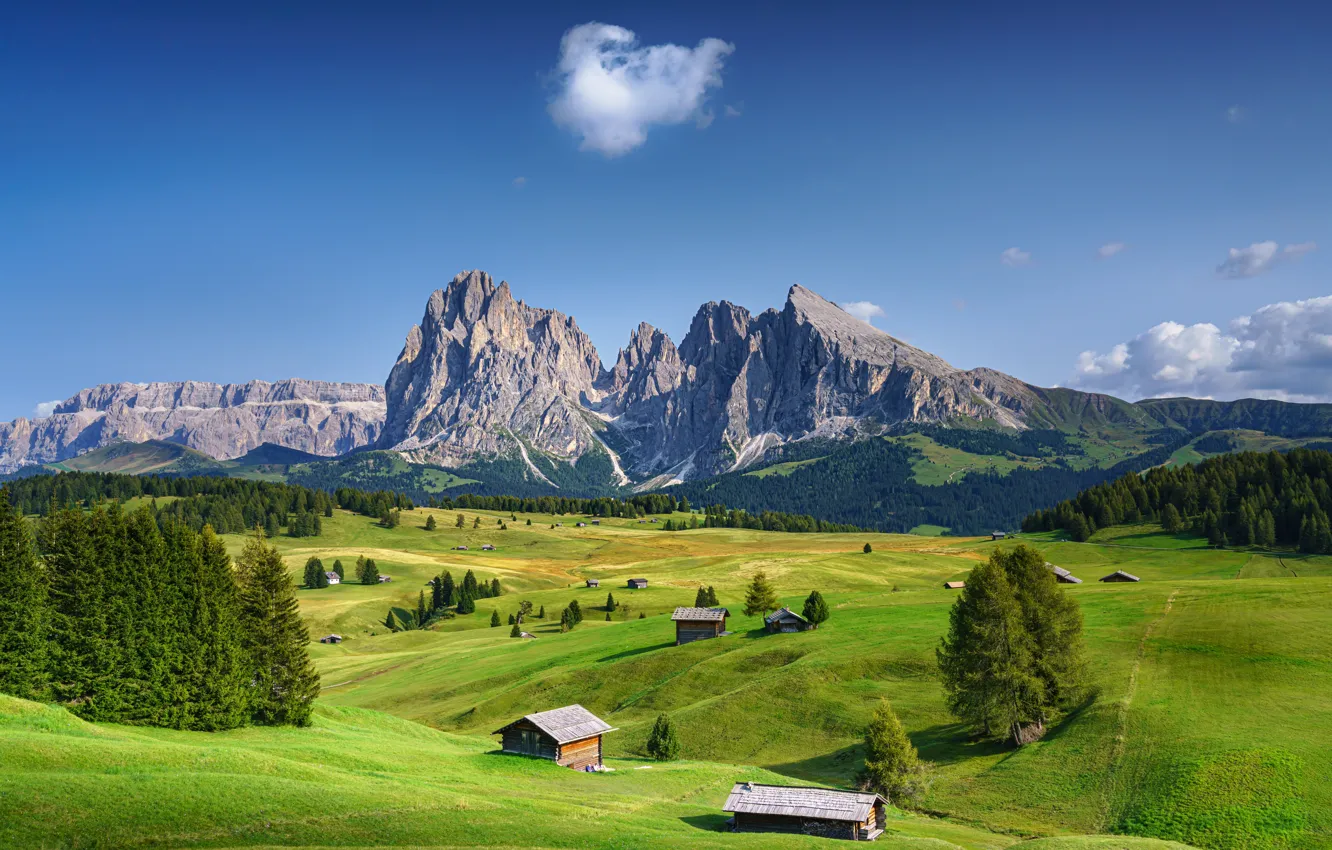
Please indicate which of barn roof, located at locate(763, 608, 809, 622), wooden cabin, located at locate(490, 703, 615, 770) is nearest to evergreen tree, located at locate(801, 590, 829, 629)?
barn roof, located at locate(763, 608, 809, 622)

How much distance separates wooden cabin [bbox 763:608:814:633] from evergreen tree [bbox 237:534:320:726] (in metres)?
53.0

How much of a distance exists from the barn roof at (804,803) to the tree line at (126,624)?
1288 inches

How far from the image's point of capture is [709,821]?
42094 millimetres

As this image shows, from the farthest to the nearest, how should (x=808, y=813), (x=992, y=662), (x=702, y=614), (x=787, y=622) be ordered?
1. (x=702, y=614)
2. (x=787, y=622)
3. (x=992, y=662)
4. (x=808, y=813)

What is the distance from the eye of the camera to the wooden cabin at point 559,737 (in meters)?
54.7

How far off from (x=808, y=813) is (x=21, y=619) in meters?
44.7

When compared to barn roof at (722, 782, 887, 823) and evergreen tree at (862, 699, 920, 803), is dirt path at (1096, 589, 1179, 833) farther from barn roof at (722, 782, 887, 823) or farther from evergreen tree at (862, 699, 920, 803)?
barn roof at (722, 782, 887, 823)

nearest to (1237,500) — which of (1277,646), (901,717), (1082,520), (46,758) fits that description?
(1082,520)

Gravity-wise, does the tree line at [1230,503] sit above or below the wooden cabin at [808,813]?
above

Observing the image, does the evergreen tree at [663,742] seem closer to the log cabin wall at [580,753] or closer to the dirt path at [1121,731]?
the log cabin wall at [580,753]

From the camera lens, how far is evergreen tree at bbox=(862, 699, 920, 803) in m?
52.3

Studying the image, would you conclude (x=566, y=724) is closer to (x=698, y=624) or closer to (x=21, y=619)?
(x=21, y=619)

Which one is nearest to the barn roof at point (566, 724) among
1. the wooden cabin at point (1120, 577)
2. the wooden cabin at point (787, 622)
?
the wooden cabin at point (787, 622)

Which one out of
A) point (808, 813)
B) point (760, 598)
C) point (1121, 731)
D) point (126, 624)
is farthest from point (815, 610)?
point (126, 624)
